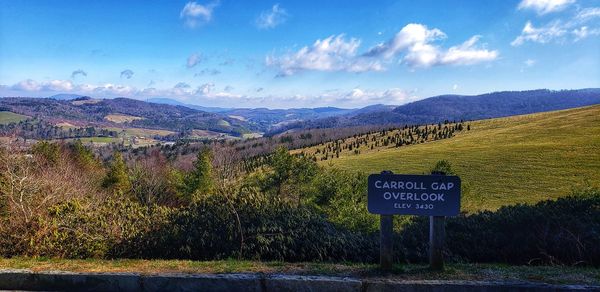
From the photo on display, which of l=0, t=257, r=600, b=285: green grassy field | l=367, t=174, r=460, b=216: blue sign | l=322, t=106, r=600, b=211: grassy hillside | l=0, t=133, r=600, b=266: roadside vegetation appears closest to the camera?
l=0, t=257, r=600, b=285: green grassy field

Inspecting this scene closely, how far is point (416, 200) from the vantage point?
611cm

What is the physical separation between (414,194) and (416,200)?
89 millimetres

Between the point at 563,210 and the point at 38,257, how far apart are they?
470 inches

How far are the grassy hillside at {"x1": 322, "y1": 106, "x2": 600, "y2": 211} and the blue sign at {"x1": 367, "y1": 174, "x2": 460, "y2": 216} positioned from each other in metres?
23.8

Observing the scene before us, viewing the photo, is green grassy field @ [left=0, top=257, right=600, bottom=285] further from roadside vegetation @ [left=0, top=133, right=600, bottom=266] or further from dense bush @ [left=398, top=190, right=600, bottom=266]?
dense bush @ [left=398, top=190, right=600, bottom=266]

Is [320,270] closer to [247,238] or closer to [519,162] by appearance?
[247,238]

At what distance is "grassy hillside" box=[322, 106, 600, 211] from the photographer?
33.2 m

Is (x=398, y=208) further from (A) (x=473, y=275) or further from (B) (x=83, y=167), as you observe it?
(B) (x=83, y=167)

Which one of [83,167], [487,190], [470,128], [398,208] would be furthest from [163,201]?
[470,128]

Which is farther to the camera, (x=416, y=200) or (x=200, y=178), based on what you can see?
(x=200, y=178)

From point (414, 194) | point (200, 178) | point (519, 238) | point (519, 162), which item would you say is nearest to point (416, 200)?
point (414, 194)

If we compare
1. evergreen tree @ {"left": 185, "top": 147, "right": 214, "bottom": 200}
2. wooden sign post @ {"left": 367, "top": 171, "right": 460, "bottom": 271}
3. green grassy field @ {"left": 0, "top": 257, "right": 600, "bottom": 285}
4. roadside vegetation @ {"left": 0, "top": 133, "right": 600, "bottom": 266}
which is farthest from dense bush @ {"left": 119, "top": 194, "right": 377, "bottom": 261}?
evergreen tree @ {"left": 185, "top": 147, "right": 214, "bottom": 200}

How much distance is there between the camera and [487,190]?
35.8 m

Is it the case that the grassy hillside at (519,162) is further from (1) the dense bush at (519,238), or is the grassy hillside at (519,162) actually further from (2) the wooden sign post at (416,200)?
(2) the wooden sign post at (416,200)
